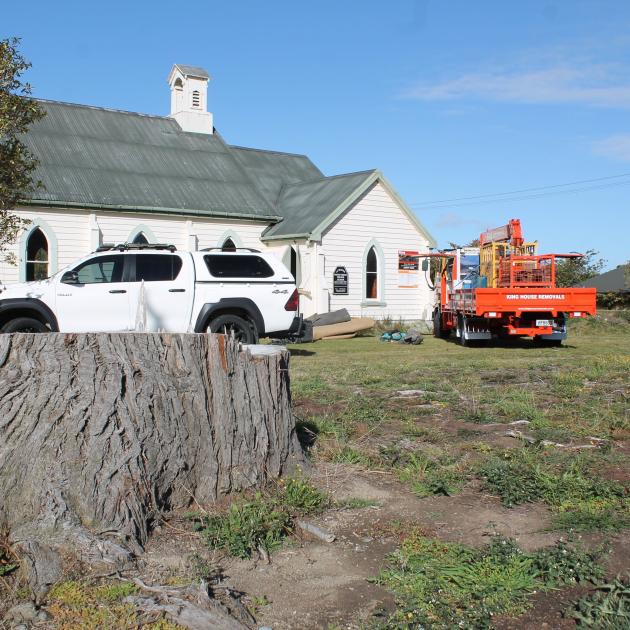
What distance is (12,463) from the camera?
15.3 ft

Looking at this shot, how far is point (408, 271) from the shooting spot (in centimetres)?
2786

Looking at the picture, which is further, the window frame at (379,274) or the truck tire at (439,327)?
the window frame at (379,274)

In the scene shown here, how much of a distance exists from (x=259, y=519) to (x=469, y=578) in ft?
4.52

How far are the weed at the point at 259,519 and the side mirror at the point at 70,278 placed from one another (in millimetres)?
9231

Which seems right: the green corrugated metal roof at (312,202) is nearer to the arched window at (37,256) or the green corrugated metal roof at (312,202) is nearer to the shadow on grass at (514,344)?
the shadow on grass at (514,344)

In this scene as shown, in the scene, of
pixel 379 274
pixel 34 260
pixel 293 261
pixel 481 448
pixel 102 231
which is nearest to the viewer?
pixel 481 448

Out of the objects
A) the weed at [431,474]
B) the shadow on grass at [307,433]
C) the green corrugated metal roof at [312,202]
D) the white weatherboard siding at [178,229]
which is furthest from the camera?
the green corrugated metal roof at [312,202]

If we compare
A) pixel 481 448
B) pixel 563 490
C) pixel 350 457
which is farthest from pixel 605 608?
pixel 481 448

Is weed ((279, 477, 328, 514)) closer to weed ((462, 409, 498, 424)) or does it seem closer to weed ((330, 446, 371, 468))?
weed ((330, 446, 371, 468))

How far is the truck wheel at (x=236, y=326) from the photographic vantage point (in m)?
14.4

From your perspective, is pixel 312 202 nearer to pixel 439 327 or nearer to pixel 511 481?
pixel 439 327

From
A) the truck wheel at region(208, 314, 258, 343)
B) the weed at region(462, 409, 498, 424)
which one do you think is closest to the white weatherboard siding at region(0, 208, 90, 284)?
the truck wheel at region(208, 314, 258, 343)

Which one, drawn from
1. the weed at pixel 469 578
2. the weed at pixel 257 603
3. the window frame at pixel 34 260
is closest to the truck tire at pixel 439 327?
the window frame at pixel 34 260

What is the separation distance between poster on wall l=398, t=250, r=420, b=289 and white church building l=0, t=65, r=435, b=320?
39 mm
